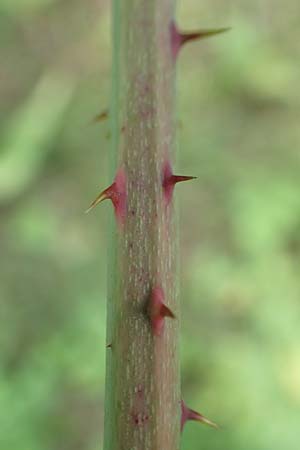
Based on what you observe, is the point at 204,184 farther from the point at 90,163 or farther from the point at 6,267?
the point at 6,267

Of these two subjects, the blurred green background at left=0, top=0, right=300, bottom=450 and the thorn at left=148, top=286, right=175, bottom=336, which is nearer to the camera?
the thorn at left=148, top=286, right=175, bottom=336

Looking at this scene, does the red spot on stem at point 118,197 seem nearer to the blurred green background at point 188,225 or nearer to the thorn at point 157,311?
the thorn at point 157,311

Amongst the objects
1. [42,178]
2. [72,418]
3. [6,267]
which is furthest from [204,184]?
[72,418]

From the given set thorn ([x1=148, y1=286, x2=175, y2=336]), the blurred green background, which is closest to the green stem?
thorn ([x1=148, y1=286, x2=175, y2=336])

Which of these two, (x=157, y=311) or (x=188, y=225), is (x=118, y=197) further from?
(x=188, y=225)

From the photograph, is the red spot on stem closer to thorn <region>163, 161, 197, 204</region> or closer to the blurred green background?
thorn <region>163, 161, 197, 204</region>

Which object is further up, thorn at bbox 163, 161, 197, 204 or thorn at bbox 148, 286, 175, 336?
thorn at bbox 163, 161, 197, 204
